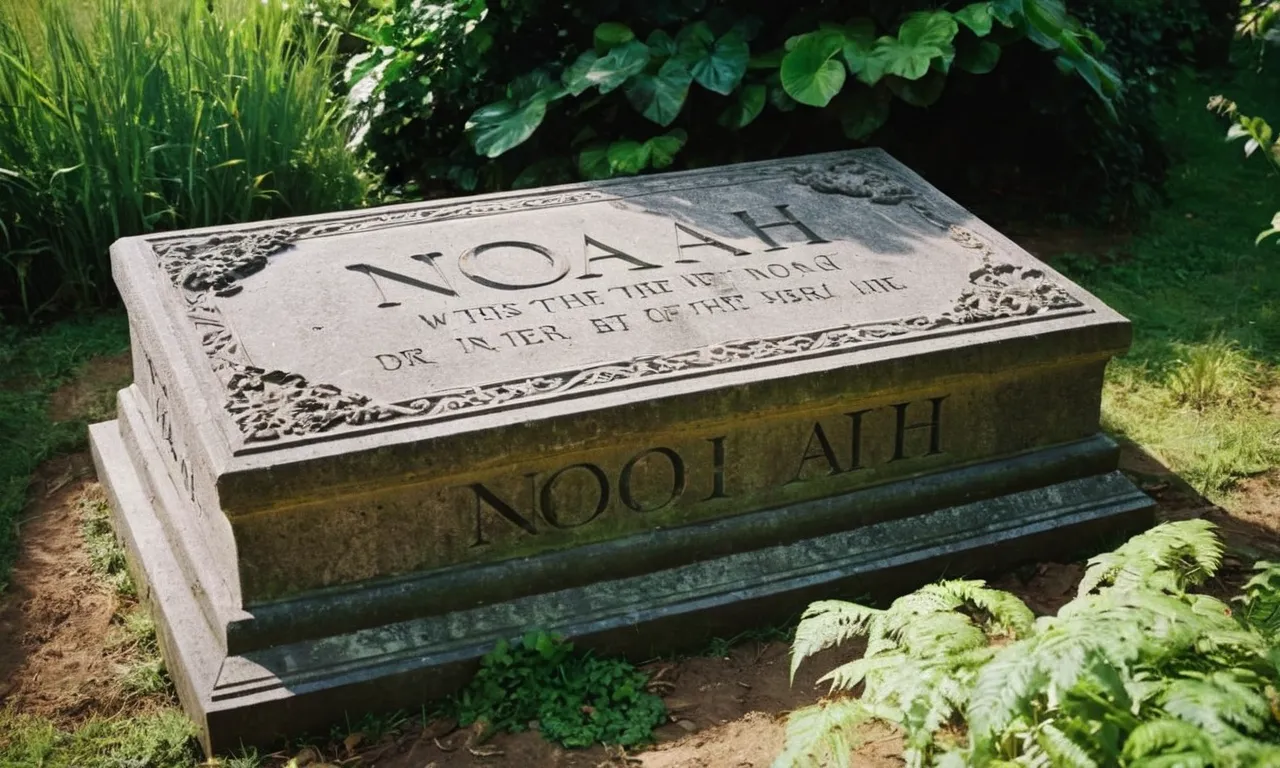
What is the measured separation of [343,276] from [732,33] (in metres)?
2.68

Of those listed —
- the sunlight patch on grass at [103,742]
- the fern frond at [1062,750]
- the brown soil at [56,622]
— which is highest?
the fern frond at [1062,750]

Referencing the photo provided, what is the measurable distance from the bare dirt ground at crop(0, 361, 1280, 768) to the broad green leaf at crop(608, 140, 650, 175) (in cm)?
232

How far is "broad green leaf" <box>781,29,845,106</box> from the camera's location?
5.55 metres

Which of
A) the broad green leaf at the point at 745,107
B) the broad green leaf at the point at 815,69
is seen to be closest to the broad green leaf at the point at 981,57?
the broad green leaf at the point at 815,69

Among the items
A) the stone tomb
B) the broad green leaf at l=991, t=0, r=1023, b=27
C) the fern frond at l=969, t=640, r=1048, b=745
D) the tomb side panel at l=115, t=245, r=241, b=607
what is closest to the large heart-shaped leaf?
the broad green leaf at l=991, t=0, r=1023, b=27

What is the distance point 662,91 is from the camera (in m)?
5.73

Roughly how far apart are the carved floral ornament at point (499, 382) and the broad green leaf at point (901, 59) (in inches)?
41.1

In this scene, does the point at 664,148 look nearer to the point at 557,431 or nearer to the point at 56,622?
the point at 557,431

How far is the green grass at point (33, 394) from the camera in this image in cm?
436

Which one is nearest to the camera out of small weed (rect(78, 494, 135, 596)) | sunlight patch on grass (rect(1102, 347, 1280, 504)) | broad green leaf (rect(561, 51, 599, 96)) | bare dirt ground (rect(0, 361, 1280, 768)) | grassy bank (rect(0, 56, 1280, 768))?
bare dirt ground (rect(0, 361, 1280, 768))

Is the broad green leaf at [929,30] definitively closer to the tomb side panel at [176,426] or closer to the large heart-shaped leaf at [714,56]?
the large heart-shaped leaf at [714,56]

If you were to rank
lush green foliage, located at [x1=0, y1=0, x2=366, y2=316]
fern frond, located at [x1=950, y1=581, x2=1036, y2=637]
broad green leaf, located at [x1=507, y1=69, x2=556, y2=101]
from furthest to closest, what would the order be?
broad green leaf, located at [x1=507, y1=69, x2=556, y2=101] < lush green foliage, located at [x1=0, y1=0, x2=366, y2=316] < fern frond, located at [x1=950, y1=581, x2=1036, y2=637]

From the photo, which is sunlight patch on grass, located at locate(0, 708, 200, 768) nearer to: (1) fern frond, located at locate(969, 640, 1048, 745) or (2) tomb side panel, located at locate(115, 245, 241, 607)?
(2) tomb side panel, located at locate(115, 245, 241, 607)

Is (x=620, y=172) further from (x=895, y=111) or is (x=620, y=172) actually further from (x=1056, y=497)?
(x=1056, y=497)
